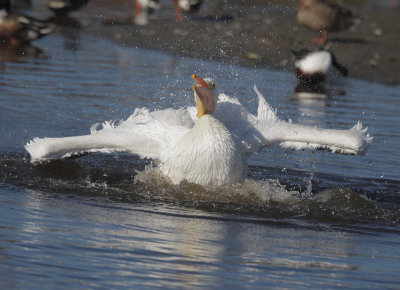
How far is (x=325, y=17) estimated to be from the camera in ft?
59.5

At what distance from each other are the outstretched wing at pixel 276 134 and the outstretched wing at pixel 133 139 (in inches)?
15.8

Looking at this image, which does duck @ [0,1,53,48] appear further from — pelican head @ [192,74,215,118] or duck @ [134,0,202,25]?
pelican head @ [192,74,215,118]

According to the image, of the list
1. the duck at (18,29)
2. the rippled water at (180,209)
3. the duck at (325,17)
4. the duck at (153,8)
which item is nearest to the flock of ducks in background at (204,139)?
the rippled water at (180,209)

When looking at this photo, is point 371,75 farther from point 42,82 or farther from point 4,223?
point 4,223

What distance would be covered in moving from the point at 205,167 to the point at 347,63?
34.2 ft

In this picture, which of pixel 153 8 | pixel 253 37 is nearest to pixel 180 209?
pixel 253 37

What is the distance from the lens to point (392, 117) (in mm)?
11500

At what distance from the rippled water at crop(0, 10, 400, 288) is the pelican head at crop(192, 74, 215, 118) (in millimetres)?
690

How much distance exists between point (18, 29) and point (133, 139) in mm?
9700

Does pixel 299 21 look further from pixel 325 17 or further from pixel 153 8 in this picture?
pixel 153 8

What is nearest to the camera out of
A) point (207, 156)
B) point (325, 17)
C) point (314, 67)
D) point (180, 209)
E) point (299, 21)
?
point (180, 209)

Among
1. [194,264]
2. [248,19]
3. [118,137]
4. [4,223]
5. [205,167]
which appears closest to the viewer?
[194,264]


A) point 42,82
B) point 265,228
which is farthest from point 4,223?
point 42,82

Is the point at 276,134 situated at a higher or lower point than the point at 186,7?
lower
